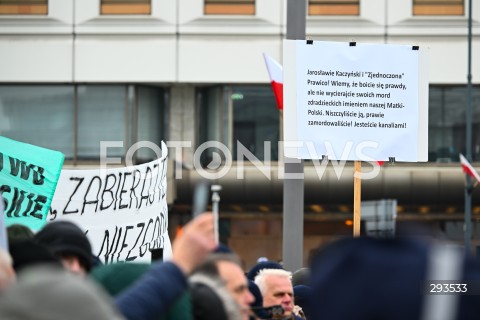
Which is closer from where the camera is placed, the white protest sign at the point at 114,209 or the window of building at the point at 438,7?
the white protest sign at the point at 114,209

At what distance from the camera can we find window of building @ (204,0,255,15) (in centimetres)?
3466

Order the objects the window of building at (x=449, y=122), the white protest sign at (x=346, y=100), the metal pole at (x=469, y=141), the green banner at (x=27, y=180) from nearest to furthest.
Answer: the green banner at (x=27, y=180) < the white protest sign at (x=346, y=100) < the metal pole at (x=469, y=141) < the window of building at (x=449, y=122)

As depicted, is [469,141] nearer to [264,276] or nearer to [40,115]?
[40,115]

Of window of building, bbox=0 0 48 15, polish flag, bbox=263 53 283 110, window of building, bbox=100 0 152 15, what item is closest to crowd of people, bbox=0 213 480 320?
polish flag, bbox=263 53 283 110

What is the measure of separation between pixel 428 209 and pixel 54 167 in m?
26.2

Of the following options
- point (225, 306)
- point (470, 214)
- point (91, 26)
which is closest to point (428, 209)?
point (470, 214)

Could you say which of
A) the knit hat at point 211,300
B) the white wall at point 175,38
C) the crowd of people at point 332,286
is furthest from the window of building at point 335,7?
the crowd of people at point 332,286

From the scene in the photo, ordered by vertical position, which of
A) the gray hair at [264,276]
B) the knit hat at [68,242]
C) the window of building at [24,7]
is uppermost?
the window of building at [24,7]

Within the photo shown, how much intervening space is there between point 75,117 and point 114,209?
78.3ft

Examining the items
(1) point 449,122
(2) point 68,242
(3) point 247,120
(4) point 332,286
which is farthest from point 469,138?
(4) point 332,286

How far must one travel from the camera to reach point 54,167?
10586mm

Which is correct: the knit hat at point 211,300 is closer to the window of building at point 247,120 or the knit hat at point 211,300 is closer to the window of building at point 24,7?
the window of building at point 247,120

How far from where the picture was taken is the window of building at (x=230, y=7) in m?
34.7

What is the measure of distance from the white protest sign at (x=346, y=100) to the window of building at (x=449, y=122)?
23.8m
